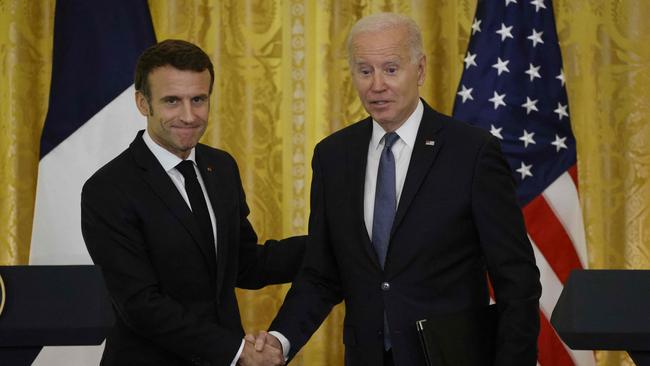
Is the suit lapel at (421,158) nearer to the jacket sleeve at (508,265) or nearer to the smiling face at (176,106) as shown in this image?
the jacket sleeve at (508,265)

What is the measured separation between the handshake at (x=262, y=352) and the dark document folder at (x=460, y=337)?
1.95 ft

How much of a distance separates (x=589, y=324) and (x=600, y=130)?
8.92ft

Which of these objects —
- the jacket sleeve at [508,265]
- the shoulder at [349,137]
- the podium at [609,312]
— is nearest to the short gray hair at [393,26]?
the shoulder at [349,137]

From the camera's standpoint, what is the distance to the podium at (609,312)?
179 cm

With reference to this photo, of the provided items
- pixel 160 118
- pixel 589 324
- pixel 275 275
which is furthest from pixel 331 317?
pixel 589 324

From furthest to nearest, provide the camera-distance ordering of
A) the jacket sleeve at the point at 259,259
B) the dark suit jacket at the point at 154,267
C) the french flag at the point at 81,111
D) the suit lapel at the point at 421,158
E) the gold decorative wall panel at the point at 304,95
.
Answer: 1. the gold decorative wall panel at the point at 304,95
2. the french flag at the point at 81,111
3. the jacket sleeve at the point at 259,259
4. the dark suit jacket at the point at 154,267
5. the suit lapel at the point at 421,158

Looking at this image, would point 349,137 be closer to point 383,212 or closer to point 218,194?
point 383,212

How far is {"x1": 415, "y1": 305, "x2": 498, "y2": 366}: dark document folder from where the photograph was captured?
234 cm

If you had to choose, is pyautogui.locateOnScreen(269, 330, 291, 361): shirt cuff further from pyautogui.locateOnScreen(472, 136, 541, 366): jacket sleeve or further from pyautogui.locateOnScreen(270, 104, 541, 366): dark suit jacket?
pyautogui.locateOnScreen(472, 136, 541, 366): jacket sleeve

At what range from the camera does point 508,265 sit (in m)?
2.40

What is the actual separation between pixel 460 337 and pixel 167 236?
890 millimetres

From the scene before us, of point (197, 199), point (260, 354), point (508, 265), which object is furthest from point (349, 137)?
point (260, 354)

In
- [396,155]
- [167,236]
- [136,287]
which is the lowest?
[136,287]

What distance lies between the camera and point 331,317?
14.6ft
